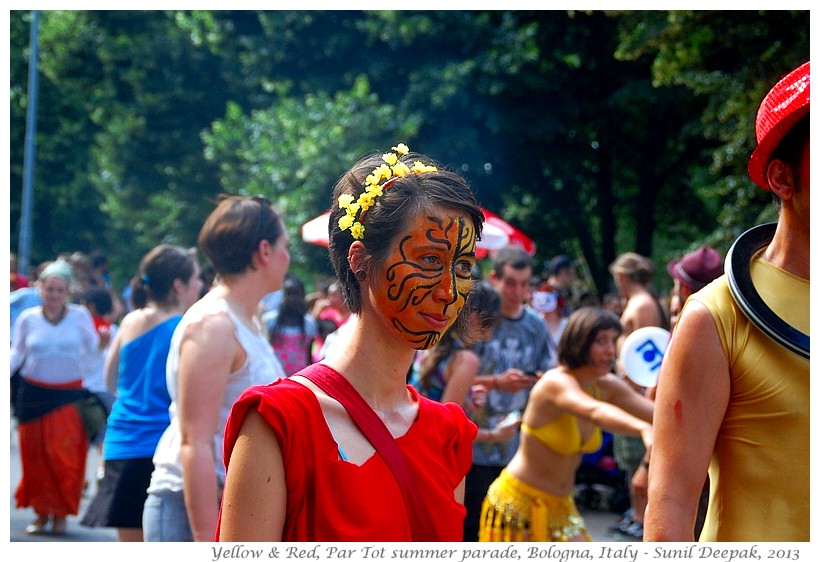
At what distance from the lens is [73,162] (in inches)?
1297

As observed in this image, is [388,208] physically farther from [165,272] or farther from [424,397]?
[165,272]

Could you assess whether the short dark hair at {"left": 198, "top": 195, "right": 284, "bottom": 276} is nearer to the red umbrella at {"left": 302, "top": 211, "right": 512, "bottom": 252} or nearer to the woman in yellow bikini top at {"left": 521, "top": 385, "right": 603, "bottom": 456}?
the woman in yellow bikini top at {"left": 521, "top": 385, "right": 603, "bottom": 456}

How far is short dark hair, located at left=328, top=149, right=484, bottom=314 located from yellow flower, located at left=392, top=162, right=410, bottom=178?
0.01 m

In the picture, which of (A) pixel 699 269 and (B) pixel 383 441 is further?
(A) pixel 699 269

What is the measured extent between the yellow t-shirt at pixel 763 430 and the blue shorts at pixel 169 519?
7.06 feet

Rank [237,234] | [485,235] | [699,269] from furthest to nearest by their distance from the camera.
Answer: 1. [485,235]
2. [699,269]
3. [237,234]

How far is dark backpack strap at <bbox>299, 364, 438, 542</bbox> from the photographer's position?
2.23 metres

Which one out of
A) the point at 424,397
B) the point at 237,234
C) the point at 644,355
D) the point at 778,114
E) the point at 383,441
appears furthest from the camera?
the point at 644,355

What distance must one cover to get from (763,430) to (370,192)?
1.00 meters

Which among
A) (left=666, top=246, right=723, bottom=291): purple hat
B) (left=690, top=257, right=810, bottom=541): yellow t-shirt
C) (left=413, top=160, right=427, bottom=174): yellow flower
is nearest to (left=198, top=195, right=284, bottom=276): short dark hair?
(left=413, top=160, right=427, bottom=174): yellow flower

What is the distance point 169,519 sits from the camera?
4.06m

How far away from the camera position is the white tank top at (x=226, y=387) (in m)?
4.00

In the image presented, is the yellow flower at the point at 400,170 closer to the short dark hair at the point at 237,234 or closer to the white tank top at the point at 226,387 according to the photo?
the white tank top at the point at 226,387

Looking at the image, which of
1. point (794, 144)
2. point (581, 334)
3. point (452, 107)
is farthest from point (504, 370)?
point (452, 107)
